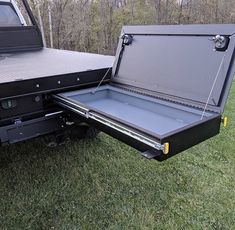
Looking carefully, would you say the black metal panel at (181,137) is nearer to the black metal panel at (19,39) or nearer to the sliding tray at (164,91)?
the sliding tray at (164,91)

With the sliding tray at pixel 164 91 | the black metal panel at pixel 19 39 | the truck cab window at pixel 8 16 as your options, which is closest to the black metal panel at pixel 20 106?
the sliding tray at pixel 164 91

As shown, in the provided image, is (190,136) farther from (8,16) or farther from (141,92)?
(8,16)

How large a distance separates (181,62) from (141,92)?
425mm

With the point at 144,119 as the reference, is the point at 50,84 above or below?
above

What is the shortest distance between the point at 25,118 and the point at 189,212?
4.97ft

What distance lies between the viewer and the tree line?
10945mm

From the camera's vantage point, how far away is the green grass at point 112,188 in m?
2.32

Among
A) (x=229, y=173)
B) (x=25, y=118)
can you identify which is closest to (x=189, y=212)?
(x=229, y=173)

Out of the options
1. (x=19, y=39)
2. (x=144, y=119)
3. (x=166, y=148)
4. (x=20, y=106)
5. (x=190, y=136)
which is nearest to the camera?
(x=166, y=148)

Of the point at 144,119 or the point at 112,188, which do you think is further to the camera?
the point at 112,188

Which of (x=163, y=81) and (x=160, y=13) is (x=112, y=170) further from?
(x=160, y=13)

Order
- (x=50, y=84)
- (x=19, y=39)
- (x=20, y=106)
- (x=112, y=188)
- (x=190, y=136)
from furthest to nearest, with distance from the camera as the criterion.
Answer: (x=19, y=39) → (x=112, y=188) → (x=50, y=84) → (x=20, y=106) → (x=190, y=136)

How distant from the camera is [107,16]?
12203 millimetres

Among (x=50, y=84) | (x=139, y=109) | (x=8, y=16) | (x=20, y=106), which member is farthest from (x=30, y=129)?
(x=8, y=16)
